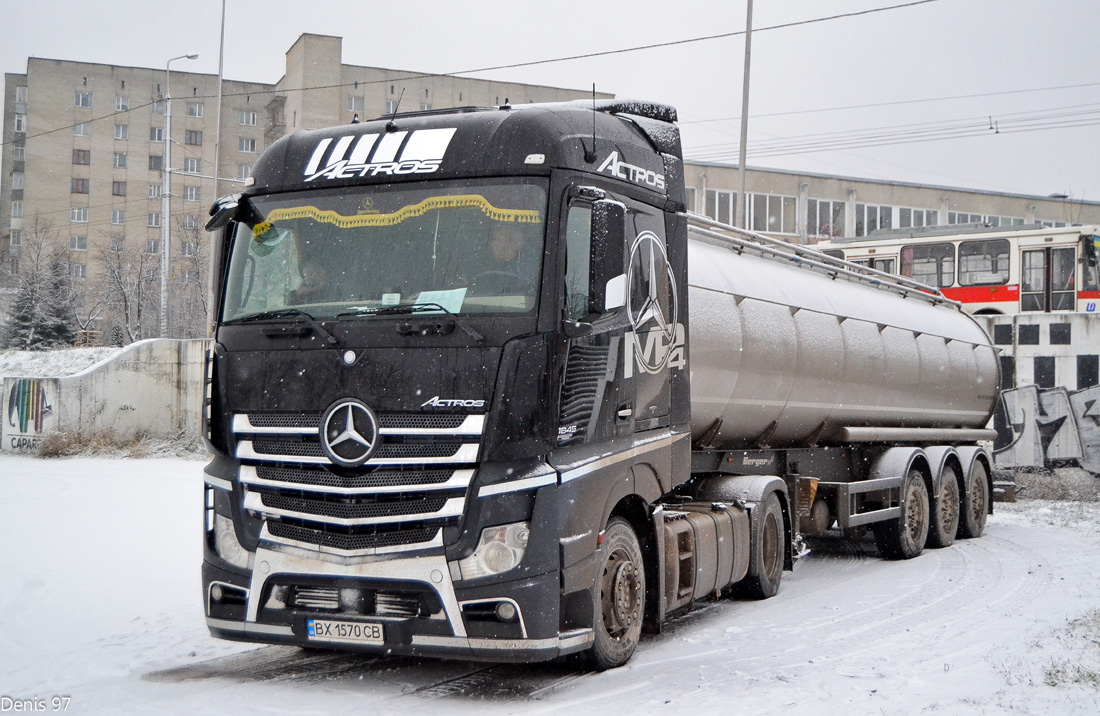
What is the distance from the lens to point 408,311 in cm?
660

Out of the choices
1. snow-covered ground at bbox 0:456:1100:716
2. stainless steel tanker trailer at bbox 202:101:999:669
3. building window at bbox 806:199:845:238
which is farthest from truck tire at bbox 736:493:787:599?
building window at bbox 806:199:845:238

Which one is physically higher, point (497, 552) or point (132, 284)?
point (132, 284)

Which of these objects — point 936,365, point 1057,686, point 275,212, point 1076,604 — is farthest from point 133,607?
point 936,365

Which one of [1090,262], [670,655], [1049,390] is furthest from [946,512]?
[1090,262]

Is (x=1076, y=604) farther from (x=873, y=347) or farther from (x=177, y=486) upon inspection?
(x=177, y=486)

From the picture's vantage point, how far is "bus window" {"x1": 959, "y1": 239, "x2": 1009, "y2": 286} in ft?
86.5

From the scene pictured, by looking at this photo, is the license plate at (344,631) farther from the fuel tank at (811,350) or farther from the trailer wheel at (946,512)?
the trailer wheel at (946,512)

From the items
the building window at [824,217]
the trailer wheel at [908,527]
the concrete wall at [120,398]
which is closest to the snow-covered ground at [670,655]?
the trailer wheel at [908,527]

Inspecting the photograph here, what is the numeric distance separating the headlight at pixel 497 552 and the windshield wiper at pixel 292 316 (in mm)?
1512

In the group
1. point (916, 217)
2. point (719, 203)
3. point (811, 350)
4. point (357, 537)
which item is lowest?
point (357, 537)

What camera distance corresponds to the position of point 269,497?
6730 mm

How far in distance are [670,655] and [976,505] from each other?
9.79 meters

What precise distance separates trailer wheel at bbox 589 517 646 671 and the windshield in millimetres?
1814

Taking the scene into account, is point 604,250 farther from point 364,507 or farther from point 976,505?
point 976,505
